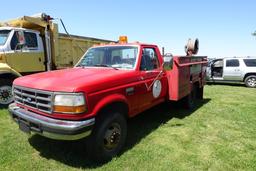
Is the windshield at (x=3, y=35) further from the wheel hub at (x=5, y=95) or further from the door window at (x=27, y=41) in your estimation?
the wheel hub at (x=5, y=95)

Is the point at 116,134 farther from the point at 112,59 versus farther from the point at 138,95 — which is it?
the point at 112,59

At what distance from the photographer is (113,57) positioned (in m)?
5.06

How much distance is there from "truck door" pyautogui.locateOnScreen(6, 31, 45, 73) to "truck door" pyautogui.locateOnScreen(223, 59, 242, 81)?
10116 mm

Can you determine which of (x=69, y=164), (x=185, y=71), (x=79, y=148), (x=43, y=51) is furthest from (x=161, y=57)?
(x=43, y=51)

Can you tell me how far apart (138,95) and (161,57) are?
4.96ft

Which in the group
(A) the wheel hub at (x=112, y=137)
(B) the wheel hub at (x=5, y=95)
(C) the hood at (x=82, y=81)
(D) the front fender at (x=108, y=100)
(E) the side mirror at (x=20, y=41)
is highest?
(E) the side mirror at (x=20, y=41)

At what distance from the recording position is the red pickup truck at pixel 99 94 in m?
3.42

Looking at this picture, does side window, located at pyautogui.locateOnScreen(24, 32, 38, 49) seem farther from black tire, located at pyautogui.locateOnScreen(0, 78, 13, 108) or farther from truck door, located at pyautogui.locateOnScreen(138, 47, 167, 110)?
truck door, located at pyautogui.locateOnScreen(138, 47, 167, 110)

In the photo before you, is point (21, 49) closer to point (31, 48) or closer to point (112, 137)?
point (31, 48)

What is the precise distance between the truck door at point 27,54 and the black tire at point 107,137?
499 cm

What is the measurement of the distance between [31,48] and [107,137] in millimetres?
5424

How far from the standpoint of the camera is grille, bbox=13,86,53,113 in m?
3.53

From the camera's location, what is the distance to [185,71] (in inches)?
249

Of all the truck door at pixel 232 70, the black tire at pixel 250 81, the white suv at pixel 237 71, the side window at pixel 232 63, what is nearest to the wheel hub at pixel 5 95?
the white suv at pixel 237 71
